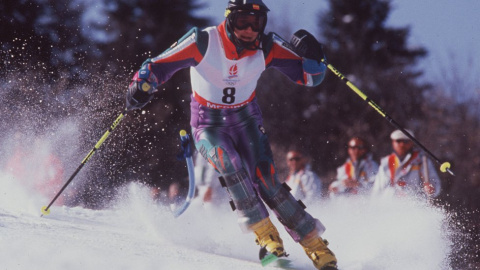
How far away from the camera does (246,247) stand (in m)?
6.07

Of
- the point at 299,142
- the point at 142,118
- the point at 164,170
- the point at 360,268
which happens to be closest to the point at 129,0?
the point at 142,118

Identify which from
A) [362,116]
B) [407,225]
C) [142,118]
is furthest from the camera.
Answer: [142,118]

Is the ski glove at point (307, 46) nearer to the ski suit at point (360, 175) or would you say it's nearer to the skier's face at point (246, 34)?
the skier's face at point (246, 34)

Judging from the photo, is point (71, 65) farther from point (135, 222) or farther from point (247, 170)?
point (247, 170)

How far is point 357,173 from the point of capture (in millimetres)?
8055

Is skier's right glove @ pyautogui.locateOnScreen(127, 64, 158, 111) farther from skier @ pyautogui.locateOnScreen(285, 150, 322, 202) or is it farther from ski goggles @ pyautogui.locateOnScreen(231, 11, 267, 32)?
skier @ pyautogui.locateOnScreen(285, 150, 322, 202)

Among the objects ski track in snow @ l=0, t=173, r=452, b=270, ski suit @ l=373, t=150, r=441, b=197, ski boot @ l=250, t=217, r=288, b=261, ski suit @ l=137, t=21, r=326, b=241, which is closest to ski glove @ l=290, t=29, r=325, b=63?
ski suit @ l=137, t=21, r=326, b=241

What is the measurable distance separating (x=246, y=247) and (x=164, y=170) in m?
11.2

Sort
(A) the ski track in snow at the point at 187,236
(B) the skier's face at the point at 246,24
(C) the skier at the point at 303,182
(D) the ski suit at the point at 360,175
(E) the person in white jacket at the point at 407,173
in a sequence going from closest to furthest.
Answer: (A) the ski track in snow at the point at 187,236, (B) the skier's face at the point at 246,24, (E) the person in white jacket at the point at 407,173, (D) the ski suit at the point at 360,175, (C) the skier at the point at 303,182

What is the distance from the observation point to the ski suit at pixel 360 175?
Result: 25.7 ft

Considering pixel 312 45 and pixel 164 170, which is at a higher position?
pixel 164 170

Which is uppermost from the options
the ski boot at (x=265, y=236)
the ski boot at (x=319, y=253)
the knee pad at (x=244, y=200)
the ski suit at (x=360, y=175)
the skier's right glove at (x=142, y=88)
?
the ski suit at (x=360, y=175)

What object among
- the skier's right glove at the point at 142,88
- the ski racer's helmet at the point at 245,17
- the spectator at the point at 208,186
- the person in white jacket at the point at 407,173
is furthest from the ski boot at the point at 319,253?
the spectator at the point at 208,186

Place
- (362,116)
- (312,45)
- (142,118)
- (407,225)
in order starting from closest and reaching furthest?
(312,45) → (407,225) → (362,116) → (142,118)
